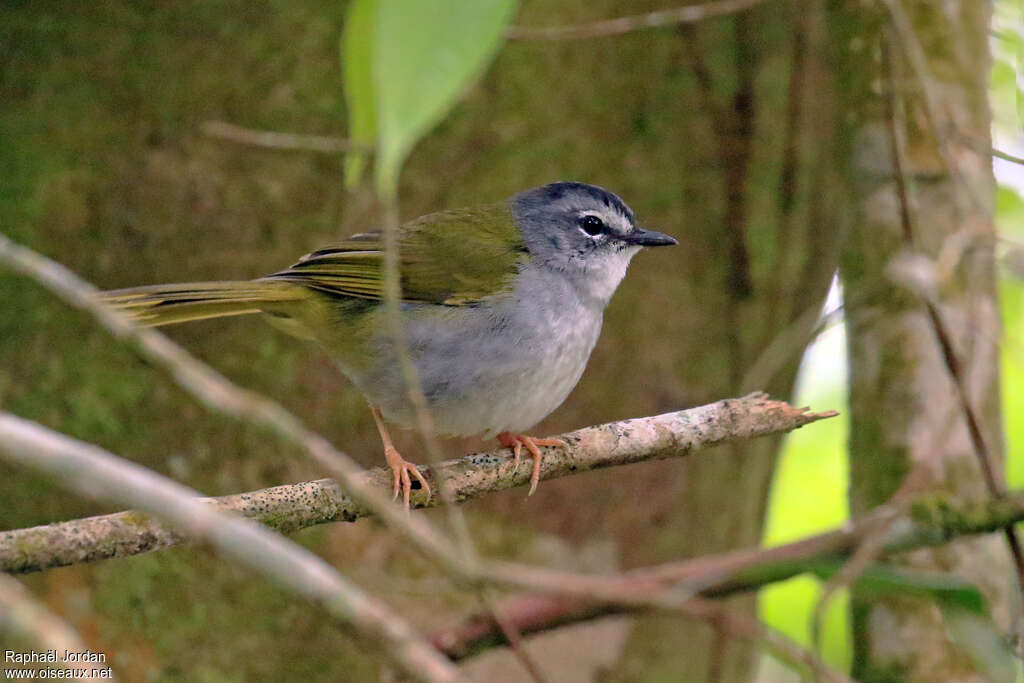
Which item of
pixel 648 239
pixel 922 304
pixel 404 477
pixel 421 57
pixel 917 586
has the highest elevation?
pixel 421 57

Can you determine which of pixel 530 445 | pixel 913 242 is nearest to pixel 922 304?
pixel 913 242

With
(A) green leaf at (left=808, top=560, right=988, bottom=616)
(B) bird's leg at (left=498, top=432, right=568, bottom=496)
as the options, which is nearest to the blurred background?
Result: (B) bird's leg at (left=498, top=432, right=568, bottom=496)

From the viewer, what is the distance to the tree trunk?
3422 millimetres

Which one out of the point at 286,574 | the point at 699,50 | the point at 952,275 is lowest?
the point at 286,574

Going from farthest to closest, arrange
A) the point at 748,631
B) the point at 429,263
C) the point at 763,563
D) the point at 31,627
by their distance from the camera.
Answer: the point at 429,263
the point at 763,563
the point at 748,631
the point at 31,627

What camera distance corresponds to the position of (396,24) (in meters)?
1.08

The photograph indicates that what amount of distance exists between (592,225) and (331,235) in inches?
44.2

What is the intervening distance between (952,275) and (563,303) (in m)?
1.44

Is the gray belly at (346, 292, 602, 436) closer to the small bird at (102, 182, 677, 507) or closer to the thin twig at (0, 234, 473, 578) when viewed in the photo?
the small bird at (102, 182, 677, 507)

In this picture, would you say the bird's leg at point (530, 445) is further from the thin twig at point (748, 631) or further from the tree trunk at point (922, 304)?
the thin twig at point (748, 631)

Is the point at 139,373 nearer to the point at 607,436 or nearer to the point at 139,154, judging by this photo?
the point at 139,154

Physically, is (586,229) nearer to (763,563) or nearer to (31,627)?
(763,563)

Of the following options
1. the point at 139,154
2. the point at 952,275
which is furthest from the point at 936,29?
the point at 139,154

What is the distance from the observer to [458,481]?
116 inches
